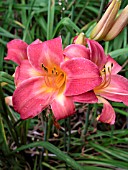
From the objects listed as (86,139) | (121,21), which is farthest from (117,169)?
(121,21)

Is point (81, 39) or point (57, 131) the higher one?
point (81, 39)

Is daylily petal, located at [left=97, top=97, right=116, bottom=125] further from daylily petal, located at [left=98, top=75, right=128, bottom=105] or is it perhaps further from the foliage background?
the foliage background

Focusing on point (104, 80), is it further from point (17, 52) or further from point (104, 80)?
point (17, 52)

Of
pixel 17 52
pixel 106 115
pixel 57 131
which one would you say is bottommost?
pixel 57 131

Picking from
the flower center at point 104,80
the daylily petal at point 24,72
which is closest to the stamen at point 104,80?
the flower center at point 104,80

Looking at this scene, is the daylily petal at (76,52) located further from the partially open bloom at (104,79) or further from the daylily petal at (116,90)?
the daylily petal at (116,90)

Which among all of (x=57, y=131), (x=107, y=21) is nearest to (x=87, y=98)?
(x=107, y=21)
